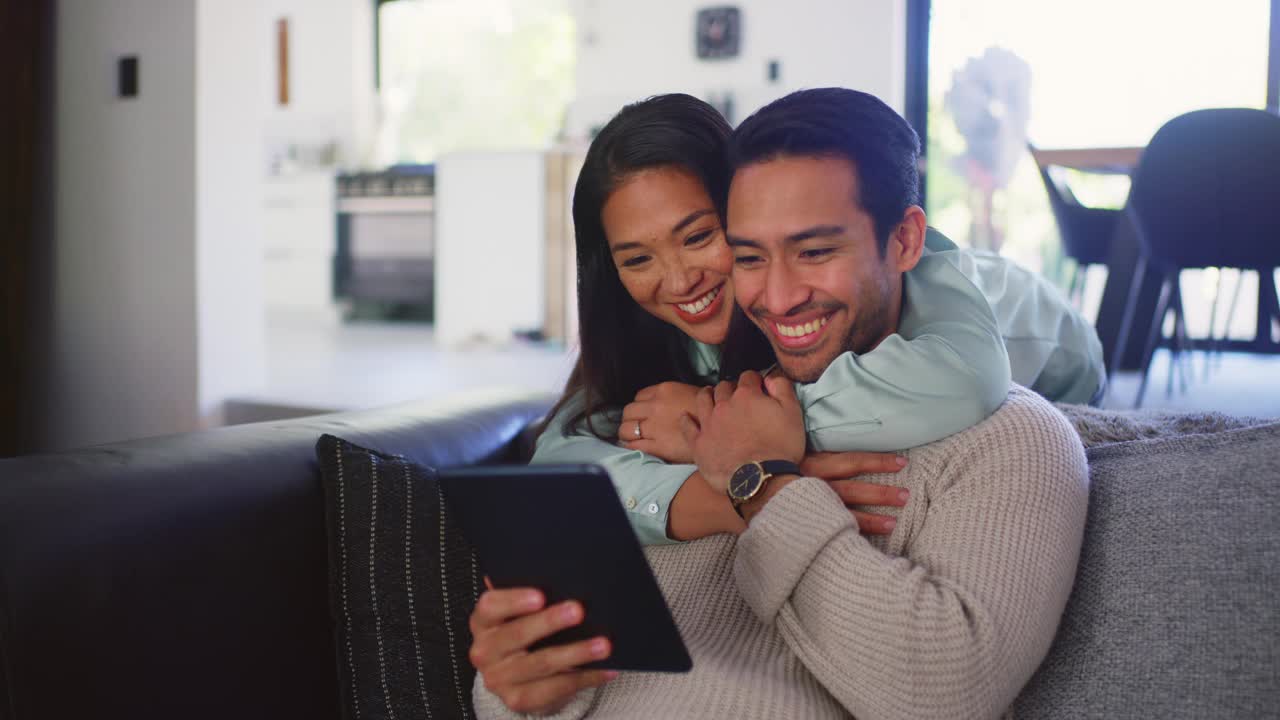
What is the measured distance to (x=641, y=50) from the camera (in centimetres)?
686

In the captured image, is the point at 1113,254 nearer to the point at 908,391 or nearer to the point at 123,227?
the point at 908,391

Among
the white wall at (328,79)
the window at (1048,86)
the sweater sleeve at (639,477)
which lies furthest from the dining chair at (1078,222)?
the white wall at (328,79)

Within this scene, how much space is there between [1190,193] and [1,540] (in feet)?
10.8

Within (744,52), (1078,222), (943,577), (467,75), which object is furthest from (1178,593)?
(467,75)

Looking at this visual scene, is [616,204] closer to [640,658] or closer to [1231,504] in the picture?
[640,658]

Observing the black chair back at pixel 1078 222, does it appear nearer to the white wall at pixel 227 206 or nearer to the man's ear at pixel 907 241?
the white wall at pixel 227 206

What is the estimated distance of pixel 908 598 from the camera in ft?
2.70

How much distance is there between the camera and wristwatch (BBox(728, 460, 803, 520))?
37.6 inches

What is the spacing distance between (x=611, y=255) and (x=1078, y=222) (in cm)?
325

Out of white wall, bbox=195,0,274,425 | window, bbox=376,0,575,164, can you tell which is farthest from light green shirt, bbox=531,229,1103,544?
window, bbox=376,0,575,164

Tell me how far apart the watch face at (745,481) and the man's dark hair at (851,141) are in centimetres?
29

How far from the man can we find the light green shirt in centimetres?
2

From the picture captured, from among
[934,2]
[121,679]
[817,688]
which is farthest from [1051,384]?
[934,2]

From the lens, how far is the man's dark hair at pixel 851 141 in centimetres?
102
